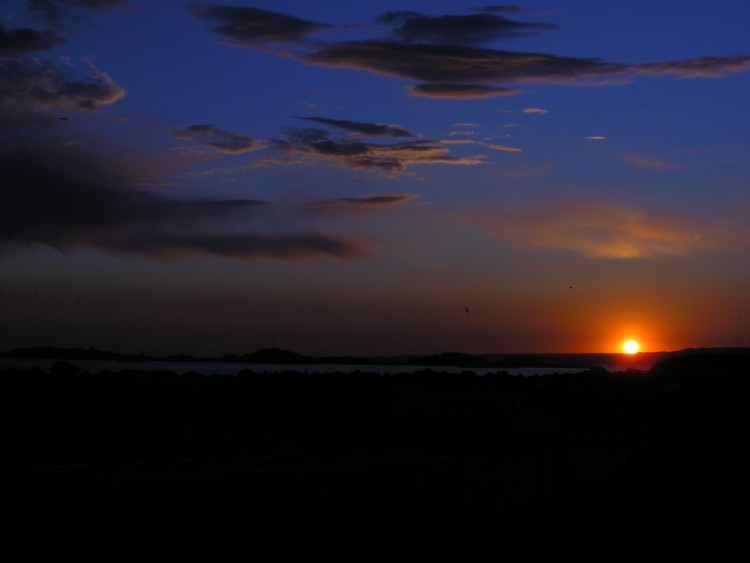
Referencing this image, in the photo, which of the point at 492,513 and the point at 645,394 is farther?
the point at 645,394

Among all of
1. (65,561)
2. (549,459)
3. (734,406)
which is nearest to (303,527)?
(65,561)

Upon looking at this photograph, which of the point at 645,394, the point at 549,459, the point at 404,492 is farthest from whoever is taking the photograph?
the point at 645,394

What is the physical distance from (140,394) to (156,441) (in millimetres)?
22960

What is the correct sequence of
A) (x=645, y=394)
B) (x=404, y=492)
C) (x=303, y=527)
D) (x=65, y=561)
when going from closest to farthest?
(x=65, y=561) → (x=303, y=527) → (x=404, y=492) → (x=645, y=394)

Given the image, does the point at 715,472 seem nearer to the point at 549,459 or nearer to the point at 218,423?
the point at 549,459

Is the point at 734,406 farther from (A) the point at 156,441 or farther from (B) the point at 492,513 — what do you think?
(A) the point at 156,441

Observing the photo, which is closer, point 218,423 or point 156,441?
point 156,441

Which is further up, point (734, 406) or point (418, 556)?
point (734, 406)

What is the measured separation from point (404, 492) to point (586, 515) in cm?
376

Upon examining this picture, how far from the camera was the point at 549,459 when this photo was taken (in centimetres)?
1645

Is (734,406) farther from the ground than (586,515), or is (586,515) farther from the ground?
(734,406)

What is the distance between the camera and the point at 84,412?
1467 inches

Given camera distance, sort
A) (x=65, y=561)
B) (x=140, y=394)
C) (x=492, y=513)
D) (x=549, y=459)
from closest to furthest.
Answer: (x=65, y=561) → (x=492, y=513) → (x=549, y=459) → (x=140, y=394)

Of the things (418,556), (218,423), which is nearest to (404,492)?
(418,556)
